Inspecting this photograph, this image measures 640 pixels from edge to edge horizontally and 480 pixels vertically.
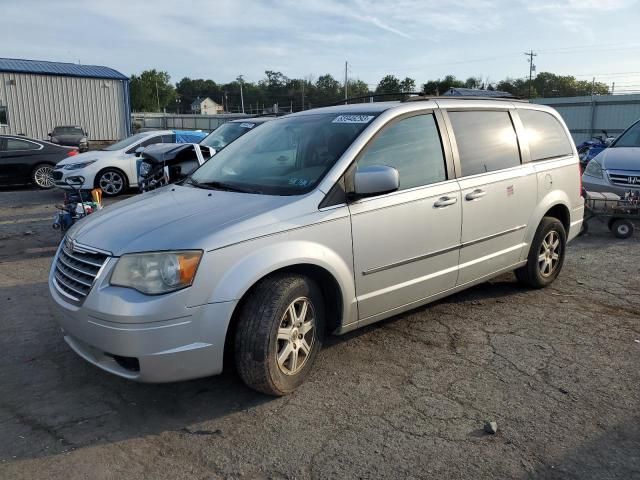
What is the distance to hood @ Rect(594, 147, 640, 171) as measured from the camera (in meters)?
8.63

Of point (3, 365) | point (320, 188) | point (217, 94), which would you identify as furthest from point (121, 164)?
point (217, 94)

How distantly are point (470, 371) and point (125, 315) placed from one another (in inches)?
91.4

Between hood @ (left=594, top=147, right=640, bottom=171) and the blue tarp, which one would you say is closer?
hood @ (left=594, top=147, right=640, bottom=171)

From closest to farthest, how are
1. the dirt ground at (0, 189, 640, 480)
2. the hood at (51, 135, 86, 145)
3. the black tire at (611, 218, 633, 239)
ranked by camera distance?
1. the dirt ground at (0, 189, 640, 480)
2. the black tire at (611, 218, 633, 239)
3. the hood at (51, 135, 86, 145)

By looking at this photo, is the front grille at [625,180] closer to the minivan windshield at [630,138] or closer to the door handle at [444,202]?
the minivan windshield at [630,138]

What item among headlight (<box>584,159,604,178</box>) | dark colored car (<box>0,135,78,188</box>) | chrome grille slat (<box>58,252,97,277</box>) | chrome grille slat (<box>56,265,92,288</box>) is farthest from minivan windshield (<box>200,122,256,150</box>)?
chrome grille slat (<box>56,265,92,288</box>)

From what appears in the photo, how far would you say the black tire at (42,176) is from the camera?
45.9ft

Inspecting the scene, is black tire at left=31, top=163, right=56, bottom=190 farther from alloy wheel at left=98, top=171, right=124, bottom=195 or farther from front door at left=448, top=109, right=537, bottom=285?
front door at left=448, top=109, right=537, bottom=285

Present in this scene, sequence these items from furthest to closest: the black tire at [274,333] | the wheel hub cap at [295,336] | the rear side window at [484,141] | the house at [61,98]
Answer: the house at [61,98] < the rear side window at [484,141] < the wheel hub cap at [295,336] < the black tire at [274,333]

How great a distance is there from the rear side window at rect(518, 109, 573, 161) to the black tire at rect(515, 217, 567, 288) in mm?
661

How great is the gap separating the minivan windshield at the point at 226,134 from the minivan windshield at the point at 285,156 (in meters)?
5.82

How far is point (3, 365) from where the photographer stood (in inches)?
158

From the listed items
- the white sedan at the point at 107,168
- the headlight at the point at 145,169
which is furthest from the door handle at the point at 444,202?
the white sedan at the point at 107,168

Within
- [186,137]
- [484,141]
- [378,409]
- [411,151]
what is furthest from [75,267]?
[186,137]
